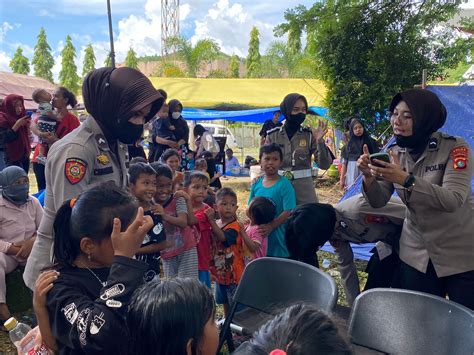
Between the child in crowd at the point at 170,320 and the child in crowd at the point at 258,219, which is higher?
the child in crowd at the point at 170,320

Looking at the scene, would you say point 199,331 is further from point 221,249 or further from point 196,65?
point 196,65

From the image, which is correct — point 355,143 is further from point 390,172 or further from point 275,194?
point 390,172

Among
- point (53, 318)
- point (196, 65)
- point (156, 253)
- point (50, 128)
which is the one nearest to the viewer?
point (53, 318)

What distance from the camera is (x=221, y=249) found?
10.5ft

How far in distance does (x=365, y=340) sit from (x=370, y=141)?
5.68 metres

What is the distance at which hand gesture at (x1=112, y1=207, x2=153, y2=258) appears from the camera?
143cm

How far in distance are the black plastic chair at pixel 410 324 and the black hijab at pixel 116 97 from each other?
1.34 m

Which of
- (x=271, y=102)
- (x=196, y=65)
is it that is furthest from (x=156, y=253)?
(x=196, y=65)

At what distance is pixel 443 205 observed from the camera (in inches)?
84.7

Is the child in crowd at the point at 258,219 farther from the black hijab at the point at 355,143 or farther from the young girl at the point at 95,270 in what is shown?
the black hijab at the point at 355,143

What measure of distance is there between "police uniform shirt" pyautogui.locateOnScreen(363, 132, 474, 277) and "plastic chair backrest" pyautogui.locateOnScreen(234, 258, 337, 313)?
22.7 inches

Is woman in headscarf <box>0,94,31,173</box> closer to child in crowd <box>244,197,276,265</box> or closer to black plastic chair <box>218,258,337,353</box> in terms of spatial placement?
child in crowd <box>244,197,276,265</box>

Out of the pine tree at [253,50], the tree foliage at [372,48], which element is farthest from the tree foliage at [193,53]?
the tree foliage at [372,48]

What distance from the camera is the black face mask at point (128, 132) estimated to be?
204 centimetres
